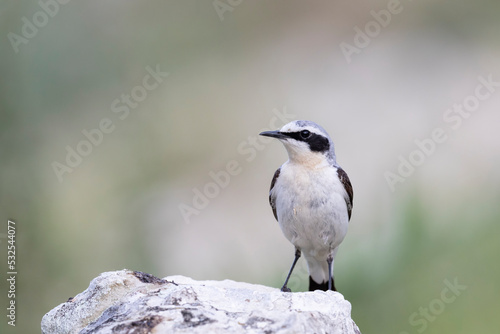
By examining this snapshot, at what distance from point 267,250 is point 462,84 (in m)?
3.62

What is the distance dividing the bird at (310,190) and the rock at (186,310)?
1183 millimetres

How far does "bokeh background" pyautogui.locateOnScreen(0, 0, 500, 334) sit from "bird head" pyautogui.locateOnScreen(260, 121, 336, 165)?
103cm

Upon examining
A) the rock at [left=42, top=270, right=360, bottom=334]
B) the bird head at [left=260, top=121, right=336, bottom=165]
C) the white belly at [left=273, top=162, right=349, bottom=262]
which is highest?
the bird head at [left=260, top=121, right=336, bottom=165]

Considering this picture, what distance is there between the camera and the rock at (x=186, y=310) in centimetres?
254

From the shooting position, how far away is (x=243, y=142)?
24.6 feet

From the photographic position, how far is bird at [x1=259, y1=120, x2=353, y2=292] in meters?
4.29

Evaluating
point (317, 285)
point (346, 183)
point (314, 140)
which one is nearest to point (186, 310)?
point (314, 140)

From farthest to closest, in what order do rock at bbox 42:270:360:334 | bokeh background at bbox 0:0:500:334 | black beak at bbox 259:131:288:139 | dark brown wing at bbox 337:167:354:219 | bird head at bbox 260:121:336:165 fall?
1. bokeh background at bbox 0:0:500:334
2. dark brown wing at bbox 337:167:354:219
3. bird head at bbox 260:121:336:165
4. black beak at bbox 259:131:288:139
5. rock at bbox 42:270:360:334

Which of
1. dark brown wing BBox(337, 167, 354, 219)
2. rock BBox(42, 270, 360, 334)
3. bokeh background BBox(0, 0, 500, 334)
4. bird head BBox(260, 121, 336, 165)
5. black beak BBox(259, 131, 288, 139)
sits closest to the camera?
rock BBox(42, 270, 360, 334)

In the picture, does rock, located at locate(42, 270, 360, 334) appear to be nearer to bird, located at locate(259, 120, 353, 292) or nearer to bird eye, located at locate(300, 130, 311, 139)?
bird, located at locate(259, 120, 353, 292)

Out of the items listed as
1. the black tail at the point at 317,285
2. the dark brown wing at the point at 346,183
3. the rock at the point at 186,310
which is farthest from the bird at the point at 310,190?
the rock at the point at 186,310

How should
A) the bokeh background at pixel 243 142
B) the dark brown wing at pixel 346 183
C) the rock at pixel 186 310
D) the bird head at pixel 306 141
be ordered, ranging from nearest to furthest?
the rock at pixel 186 310, the bird head at pixel 306 141, the dark brown wing at pixel 346 183, the bokeh background at pixel 243 142

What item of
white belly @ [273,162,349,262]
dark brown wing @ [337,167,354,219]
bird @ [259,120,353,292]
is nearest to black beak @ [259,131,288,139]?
bird @ [259,120,353,292]

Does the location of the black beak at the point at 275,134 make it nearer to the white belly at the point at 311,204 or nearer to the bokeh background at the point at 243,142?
the white belly at the point at 311,204
